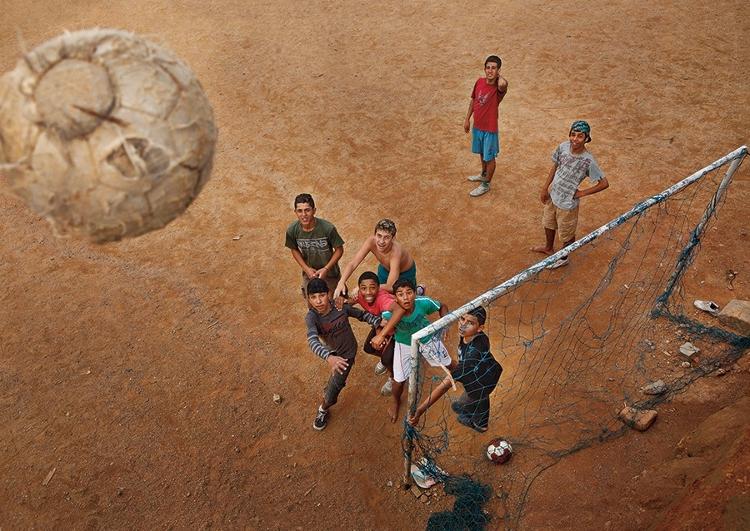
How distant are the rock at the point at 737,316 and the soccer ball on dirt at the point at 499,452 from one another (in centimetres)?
253

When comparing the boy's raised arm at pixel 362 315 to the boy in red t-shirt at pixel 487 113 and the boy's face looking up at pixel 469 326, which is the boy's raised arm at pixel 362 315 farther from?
the boy in red t-shirt at pixel 487 113

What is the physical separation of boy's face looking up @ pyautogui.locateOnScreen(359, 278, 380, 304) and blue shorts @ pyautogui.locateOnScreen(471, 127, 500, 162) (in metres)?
3.15

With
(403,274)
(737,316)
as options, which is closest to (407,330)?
(403,274)

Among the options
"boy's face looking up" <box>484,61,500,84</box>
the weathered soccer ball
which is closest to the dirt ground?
the weathered soccer ball

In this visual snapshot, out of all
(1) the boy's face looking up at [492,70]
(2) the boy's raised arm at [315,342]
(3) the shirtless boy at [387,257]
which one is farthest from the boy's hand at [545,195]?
(2) the boy's raised arm at [315,342]

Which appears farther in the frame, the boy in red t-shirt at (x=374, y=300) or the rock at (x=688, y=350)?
the rock at (x=688, y=350)

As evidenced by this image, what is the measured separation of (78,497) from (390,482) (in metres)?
2.46

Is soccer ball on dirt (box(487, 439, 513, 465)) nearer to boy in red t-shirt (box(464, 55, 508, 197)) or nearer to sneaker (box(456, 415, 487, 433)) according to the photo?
sneaker (box(456, 415, 487, 433))

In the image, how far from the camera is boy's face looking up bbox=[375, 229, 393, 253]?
458 centimetres

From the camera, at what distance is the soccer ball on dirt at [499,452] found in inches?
175

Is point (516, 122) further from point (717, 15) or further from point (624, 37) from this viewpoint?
point (717, 15)

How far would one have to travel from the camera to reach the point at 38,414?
5047mm

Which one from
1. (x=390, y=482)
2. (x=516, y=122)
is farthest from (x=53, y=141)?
(x=516, y=122)

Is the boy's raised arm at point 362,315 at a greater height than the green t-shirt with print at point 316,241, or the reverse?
the green t-shirt with print at point 316,241
